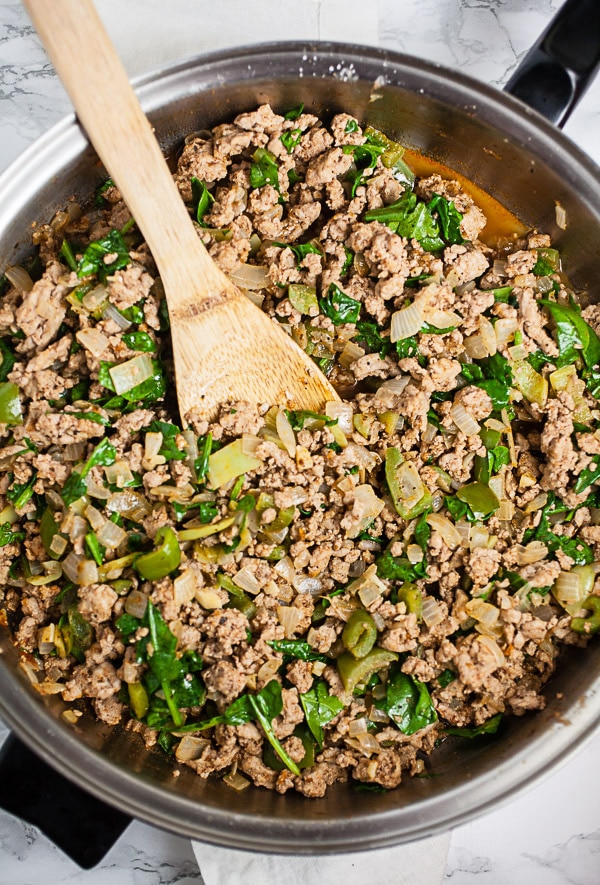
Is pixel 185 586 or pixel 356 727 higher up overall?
pixel 185 586

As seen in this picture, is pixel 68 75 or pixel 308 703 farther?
pixel 308 703

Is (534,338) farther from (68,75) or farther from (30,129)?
(30,129)

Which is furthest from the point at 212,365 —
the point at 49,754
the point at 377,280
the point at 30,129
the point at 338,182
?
the point at 30,129

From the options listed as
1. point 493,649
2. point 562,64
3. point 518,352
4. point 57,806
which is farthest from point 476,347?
point 57,806

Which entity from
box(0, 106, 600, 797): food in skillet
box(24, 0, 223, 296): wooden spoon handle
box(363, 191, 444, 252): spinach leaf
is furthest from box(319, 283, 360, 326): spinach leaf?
box(24, 0, 223, 296): wooden spoon handle

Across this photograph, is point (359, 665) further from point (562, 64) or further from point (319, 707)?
point (562, 64)

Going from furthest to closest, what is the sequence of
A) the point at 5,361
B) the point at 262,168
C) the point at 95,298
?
the point at 262,168, the point at 5,361, the point at 95,298

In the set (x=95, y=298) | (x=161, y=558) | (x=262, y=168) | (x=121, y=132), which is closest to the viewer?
(x=121, y=132)
